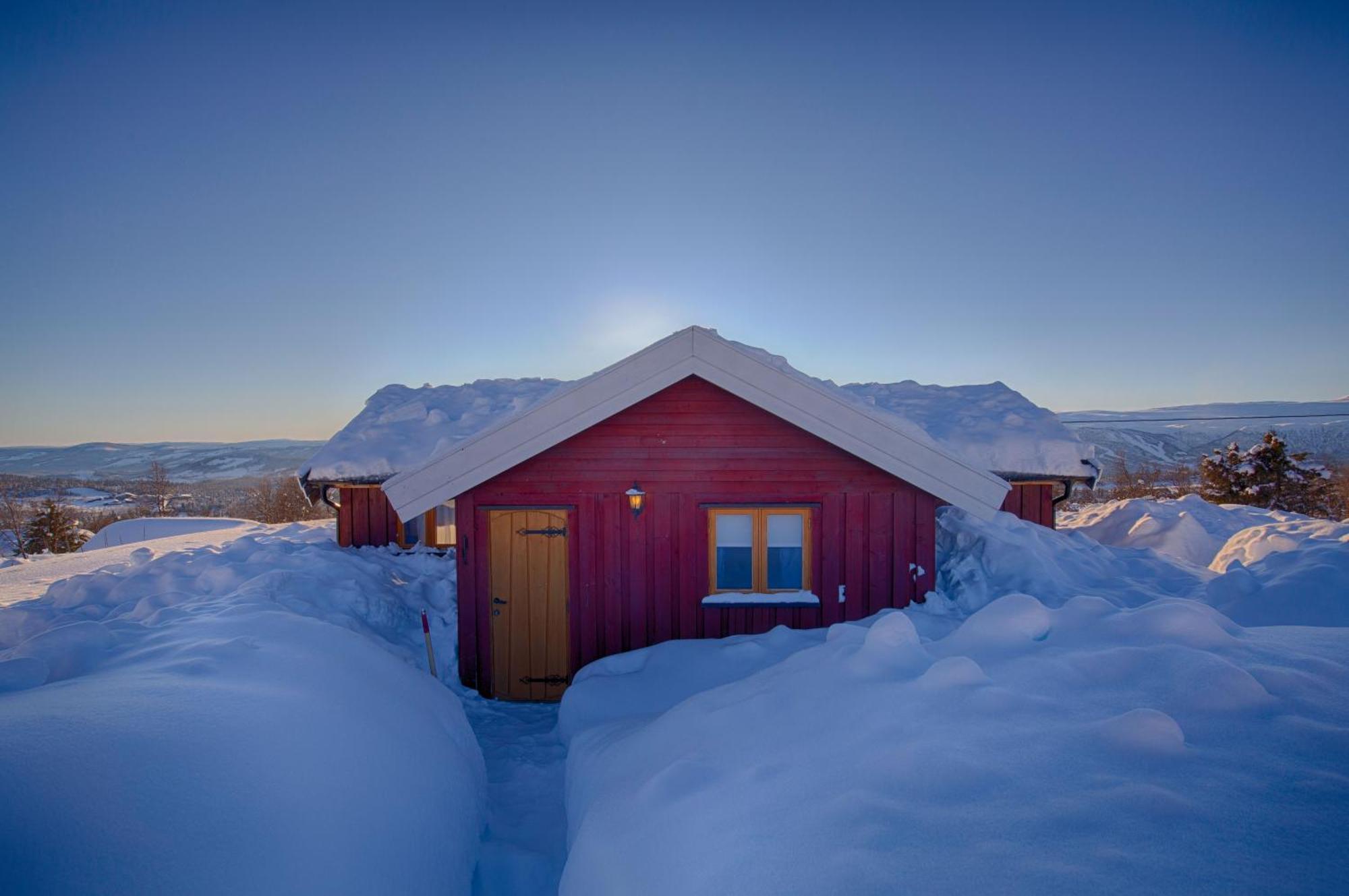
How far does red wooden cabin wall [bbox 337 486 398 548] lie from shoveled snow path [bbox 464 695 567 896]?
602 centimetres

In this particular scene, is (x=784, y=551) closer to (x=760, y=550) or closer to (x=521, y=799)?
(x=760, y=550)

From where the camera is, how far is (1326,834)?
1511mm

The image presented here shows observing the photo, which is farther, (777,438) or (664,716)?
(777,438)

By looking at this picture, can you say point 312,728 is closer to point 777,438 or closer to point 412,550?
point 777,438

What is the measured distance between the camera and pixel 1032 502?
1180cm

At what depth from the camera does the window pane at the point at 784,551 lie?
22.8 feet

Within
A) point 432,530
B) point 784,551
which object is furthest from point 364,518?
point 784,551

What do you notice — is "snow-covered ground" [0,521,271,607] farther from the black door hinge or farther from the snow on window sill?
the snow on window sill

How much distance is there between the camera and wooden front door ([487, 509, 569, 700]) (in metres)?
6.84

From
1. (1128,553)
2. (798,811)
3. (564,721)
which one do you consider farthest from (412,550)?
(1128,553)

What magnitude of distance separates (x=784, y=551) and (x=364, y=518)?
8.81m

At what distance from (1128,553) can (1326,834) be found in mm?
12212

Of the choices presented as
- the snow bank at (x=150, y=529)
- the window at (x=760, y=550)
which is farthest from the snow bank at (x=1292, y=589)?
the snow bank at (x=150, y=529)

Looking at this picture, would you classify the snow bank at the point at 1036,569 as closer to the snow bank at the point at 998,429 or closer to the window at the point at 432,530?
the snow bank at the point at 998,429
